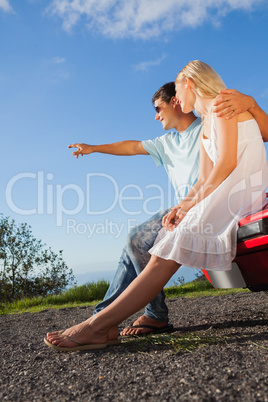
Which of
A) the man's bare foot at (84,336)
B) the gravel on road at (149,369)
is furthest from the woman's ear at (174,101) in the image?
the man's bare foot at (84,336)

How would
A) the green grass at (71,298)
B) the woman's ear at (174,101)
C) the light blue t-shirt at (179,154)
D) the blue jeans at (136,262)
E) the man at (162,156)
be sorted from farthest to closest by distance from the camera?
the green grass at (71,298), the woman's ear at (174,101), the light blue t-shirt at (179,154), the blue jeans at (136,262), the man at (162,156)

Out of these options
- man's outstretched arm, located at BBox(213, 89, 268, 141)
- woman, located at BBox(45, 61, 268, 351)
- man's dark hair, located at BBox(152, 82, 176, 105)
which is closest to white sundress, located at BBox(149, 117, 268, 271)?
woman, located at BBox(45, 61, 268, 351)

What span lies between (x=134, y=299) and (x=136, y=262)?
2.28ft

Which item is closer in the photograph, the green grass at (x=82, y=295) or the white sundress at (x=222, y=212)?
the white sundress at (x=222, y=212)

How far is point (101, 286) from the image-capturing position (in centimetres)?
718

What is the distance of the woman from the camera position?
237cm

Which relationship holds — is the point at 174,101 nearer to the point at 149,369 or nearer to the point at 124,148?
the point at 124,148

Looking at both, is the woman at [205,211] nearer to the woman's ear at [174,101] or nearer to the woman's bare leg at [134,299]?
the woman's bare leg at [134,299]

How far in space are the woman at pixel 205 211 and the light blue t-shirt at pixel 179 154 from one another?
571 mm

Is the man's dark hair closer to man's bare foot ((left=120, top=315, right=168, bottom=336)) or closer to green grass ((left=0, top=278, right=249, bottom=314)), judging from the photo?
man's bare foot ((left=120, top=315, right=168, bottom=336))

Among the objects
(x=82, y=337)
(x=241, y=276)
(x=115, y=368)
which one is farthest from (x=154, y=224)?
(x=115, y=368)

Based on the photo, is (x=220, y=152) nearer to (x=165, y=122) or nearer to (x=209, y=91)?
(x=209, y=91)

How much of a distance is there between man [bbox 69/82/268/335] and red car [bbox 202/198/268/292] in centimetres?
58

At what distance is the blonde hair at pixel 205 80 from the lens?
2.72 meters
